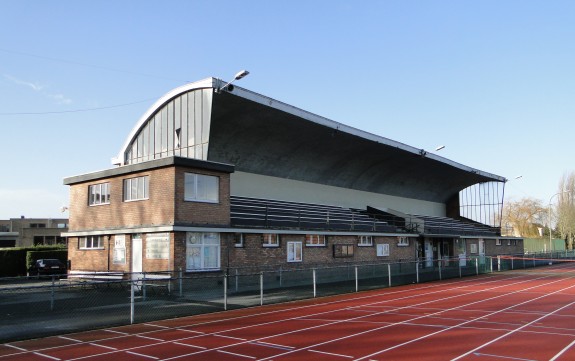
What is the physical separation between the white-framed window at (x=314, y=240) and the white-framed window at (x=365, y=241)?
4.35m

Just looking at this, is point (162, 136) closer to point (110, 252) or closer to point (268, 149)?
point (268, 149)

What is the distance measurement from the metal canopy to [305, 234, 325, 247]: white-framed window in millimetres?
6981

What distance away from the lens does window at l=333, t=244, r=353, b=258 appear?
104ft

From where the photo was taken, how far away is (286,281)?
88.5ft

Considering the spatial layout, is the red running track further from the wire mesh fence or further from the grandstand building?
the grandstand building

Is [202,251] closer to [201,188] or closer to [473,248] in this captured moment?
[201,188]

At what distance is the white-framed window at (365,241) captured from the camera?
3449 centimetres

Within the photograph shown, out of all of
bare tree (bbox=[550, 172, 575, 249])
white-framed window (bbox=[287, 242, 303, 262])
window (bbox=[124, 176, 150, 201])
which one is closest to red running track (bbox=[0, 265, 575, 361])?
white-framed window (bbox=[287, 242, 303, 262])

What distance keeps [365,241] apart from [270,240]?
10.3 m

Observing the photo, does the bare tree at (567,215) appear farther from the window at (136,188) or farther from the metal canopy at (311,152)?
the window at (136,188)

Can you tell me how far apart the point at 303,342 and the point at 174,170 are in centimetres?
1366

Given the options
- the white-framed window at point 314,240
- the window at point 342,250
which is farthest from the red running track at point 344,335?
the window at point 342,250

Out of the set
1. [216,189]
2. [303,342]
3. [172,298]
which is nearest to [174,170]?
[216,189]

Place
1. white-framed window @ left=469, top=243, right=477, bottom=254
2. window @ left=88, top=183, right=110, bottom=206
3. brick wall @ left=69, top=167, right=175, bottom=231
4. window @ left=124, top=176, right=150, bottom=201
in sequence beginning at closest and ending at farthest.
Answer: brick wall @ left=69, top=167, right=175, bottom=231 → window @ left=124, top=176, right=150, bottom=201 → window @ left=88, top=183, right=110, bottom=206 → white-framed window @ left=469, top=243, right=477, bottom=254
